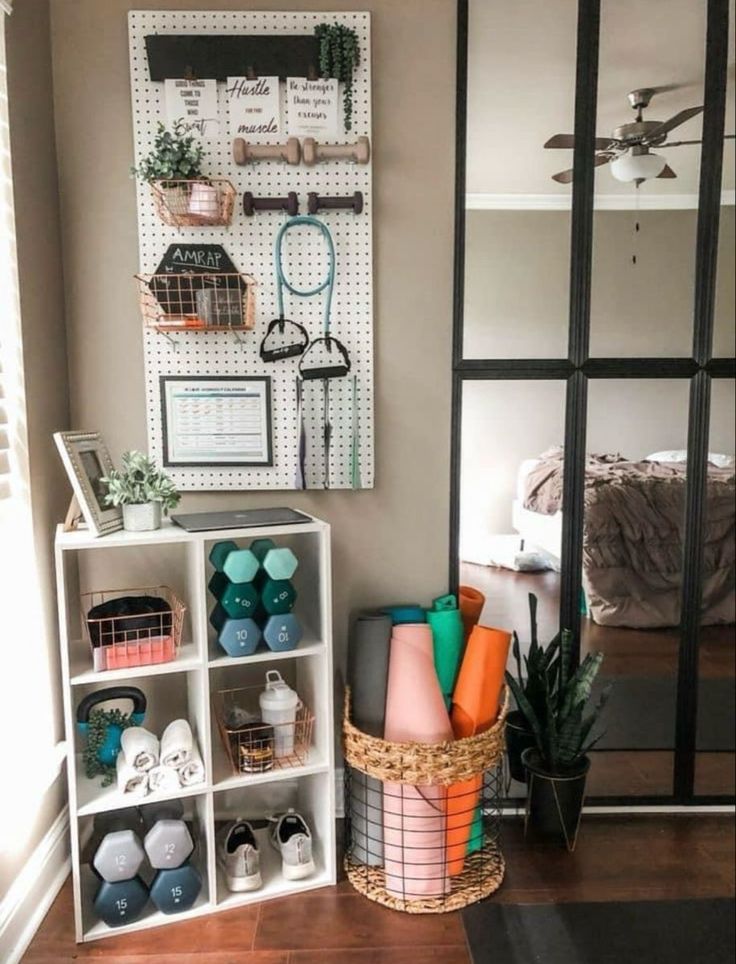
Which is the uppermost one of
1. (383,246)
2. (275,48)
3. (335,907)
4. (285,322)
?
(275,48)

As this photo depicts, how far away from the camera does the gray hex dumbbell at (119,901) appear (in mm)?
1754

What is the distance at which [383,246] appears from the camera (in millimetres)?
2100

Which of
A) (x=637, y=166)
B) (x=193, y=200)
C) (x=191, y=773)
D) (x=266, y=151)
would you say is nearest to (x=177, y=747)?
(x=191, y=773)

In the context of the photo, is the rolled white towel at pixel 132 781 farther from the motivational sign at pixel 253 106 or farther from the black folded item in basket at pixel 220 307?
the motivational sign at pixel 253 106

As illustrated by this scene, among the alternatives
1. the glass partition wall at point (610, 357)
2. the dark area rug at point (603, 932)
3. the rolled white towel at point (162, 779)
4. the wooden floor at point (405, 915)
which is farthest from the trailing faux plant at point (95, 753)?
the glass partition wall at point (610, 357)

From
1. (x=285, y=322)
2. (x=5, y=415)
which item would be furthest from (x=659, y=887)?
(x=5, y=415)

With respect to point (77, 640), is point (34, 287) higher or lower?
higher

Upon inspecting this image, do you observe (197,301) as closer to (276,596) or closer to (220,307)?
(220,307)

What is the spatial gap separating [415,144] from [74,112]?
3.07 feet

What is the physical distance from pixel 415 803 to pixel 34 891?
3.16 ft

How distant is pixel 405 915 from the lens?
185 centimetres

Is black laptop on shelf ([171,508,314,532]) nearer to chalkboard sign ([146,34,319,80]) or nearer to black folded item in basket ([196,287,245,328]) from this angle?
black folded item in basket ([196,287,245,328])

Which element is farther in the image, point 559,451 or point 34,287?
point 559,451

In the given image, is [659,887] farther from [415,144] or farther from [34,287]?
[34,287]
